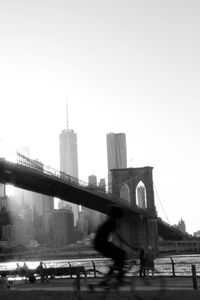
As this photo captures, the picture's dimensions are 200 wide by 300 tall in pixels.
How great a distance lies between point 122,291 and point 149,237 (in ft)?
213

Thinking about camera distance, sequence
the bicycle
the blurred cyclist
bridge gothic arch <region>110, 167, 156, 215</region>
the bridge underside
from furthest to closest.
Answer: bridge gothic arch <region>110, 167, 156, 215</region>, the bridge underside, the bicycle, the blurred cyclist

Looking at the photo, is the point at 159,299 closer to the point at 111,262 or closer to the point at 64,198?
the point at 111,262

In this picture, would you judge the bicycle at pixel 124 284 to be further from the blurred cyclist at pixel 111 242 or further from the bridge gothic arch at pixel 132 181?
the bridge gothic arch at pixel 132 181

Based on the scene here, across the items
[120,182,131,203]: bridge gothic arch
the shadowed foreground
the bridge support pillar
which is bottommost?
the shadowed foreground

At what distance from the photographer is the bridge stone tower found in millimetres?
72438

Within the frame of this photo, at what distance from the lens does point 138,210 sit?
70.8m

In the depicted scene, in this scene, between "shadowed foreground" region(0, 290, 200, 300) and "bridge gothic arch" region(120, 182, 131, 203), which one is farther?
"bridge gothic arch" region(120, 182, 131, 203)

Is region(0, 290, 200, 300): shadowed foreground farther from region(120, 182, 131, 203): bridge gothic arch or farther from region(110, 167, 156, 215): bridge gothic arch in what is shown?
region(120, 182, 131, 203): bridge gothic arch

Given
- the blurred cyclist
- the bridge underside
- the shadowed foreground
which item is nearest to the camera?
the blurred cyclist

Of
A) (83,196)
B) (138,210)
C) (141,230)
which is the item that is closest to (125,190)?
(141,230)

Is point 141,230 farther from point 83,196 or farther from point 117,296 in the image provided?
point 117,296

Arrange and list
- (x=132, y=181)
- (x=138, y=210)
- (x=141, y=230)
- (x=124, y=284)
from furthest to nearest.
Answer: (x=132, y=181) < (x=141, y=230) < (x=138, y=210) < (x=124, y=284)

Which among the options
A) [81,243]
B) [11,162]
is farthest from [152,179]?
[11,162]

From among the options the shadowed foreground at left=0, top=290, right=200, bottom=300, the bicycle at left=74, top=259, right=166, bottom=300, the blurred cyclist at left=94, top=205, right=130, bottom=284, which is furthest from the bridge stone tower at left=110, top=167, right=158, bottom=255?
the blurred cyclist at left=94, top=205, right=130, bottom=284
